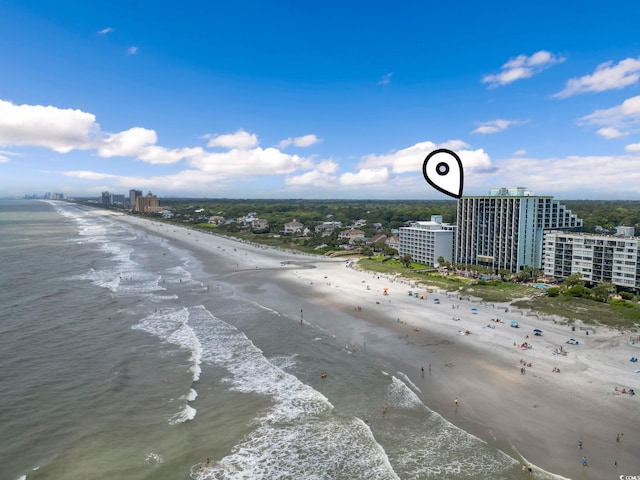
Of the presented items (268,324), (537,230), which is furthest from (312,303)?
(537,230)

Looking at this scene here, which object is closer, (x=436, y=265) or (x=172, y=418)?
(x=172, y=418)

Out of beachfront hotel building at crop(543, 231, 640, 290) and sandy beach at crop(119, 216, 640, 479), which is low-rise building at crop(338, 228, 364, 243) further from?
beachfront hotel building at crop(543, 231, 640, 290)

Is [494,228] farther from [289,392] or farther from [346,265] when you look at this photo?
[289,392]

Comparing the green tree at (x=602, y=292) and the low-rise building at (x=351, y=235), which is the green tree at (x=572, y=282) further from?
the low-rise building at (x=351, y=235)

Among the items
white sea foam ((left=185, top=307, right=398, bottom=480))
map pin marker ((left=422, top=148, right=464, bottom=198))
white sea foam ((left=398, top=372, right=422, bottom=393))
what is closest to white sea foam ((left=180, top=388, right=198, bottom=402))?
white sea foam ((left=185, top=307, right=398, bottom=480))

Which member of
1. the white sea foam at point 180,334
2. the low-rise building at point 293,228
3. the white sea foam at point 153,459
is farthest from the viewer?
the low-rise building at point 293,228

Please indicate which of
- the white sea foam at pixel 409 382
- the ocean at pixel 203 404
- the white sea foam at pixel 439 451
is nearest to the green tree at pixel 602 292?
the ocean at pixel 203 404
